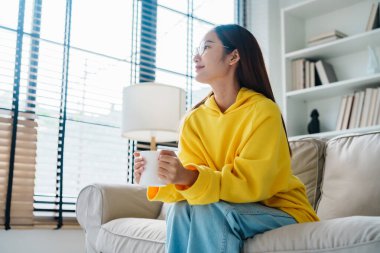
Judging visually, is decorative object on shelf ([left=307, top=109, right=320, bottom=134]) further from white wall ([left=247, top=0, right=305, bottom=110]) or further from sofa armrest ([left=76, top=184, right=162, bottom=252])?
sofa armrest ([left=76, top=184, right=162, bottom=252])

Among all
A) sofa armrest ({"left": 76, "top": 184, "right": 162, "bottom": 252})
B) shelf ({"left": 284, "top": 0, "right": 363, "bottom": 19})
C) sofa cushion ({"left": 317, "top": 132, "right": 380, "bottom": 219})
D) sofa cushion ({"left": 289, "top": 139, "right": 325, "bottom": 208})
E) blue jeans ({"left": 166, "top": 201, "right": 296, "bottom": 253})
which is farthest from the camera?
shelf ({"left": 284, "top": 0, "right": 363, "bottom": 19})

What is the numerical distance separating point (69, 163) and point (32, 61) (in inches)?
25.1

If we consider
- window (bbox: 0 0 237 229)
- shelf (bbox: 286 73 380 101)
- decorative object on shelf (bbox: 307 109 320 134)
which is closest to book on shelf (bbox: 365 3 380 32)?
shelf (bbox: 286 73 380 101)

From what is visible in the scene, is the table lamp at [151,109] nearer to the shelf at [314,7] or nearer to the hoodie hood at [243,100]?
the hoodie hood at [243,100]

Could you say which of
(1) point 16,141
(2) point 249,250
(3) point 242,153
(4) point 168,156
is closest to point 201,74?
(3) point 242,153

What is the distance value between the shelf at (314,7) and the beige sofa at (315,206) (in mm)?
1871

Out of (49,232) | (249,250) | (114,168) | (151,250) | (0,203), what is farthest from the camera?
(114,168)

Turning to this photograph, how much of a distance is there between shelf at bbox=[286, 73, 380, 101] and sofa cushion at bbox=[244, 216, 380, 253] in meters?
2.08

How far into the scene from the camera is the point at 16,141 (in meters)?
2.48

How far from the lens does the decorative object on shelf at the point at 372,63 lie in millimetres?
3090

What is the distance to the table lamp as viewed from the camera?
8.21ft

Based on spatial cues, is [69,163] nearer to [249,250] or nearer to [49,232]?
[49,232]

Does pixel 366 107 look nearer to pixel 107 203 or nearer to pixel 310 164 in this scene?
pixel 310 164

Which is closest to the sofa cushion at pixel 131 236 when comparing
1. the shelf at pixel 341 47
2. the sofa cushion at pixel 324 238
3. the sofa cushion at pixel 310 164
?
the sofa cushion at pixel 324 238
